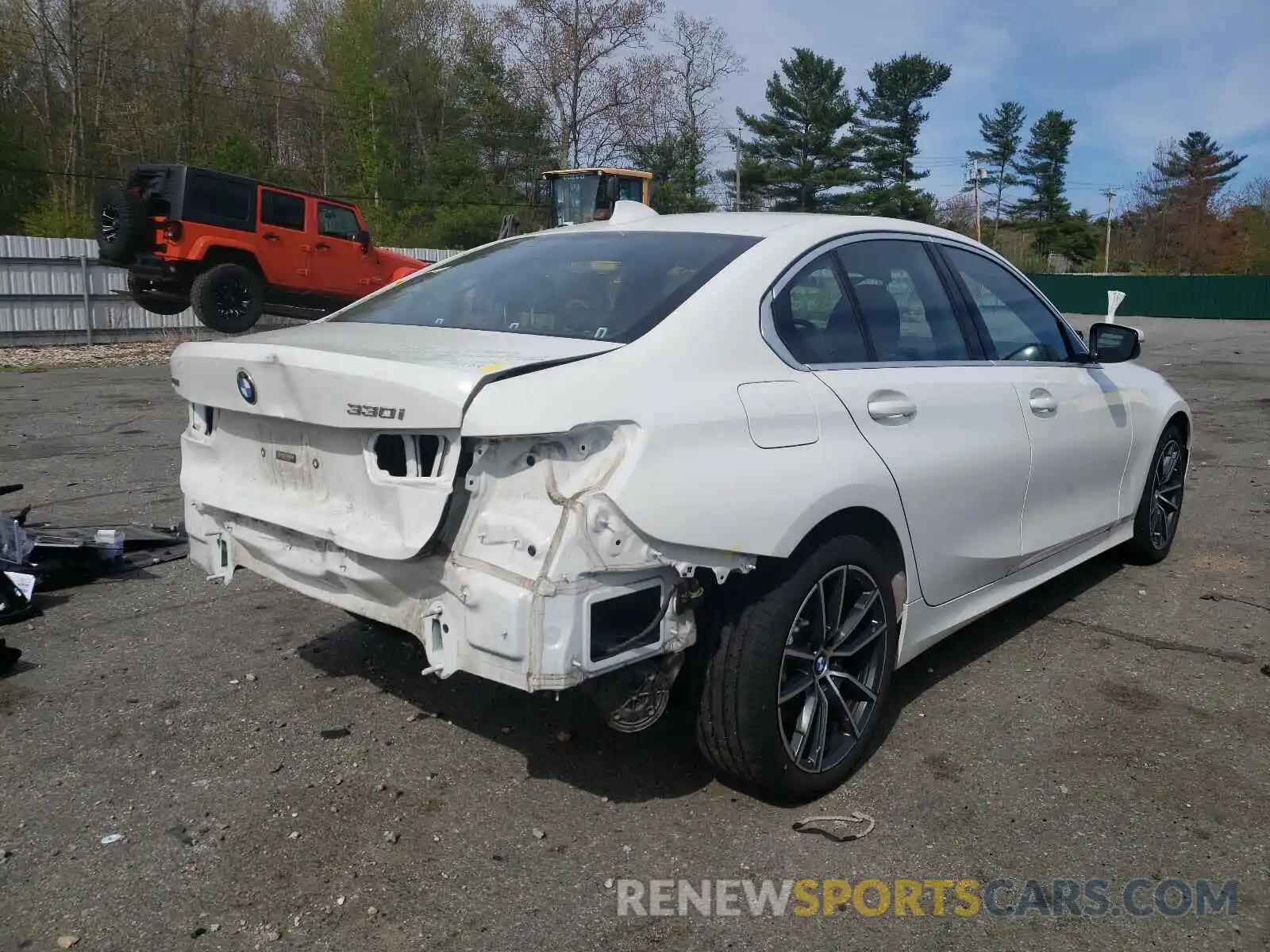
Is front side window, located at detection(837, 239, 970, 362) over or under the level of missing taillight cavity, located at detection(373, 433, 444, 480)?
over

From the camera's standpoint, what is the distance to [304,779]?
3.07 meters

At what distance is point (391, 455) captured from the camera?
2.65m

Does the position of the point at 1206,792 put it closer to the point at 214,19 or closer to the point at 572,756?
the point at 572,756

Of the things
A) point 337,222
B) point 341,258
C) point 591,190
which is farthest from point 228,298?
point 591,190

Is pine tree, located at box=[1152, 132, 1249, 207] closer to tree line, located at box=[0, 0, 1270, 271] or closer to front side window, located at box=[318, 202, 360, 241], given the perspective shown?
tree line, located at box=[0, 0, 1270, 271]

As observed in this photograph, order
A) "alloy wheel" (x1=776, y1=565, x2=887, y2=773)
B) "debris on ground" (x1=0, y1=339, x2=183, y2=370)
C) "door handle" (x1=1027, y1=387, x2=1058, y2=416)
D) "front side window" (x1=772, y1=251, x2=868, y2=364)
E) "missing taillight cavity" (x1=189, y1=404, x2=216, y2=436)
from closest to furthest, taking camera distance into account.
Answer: "alloy wheel" (x1=776, y1=565, x2=887, y2=773) < "front side window" (x1=772, y1=251, x2=868, y2=364) < "missing taillight cavity" (x1=189, y1=404, x2=216, y2=436) < "door handle" (x1=1027, y1=387, x2=1058, y2=416) < "debris on ground" (x1=0, y1=339, x2=183, y2=370)

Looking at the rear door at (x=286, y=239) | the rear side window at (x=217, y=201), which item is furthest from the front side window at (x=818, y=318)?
the rear door at (x=286, y=239)

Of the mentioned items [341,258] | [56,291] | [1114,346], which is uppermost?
[341,258]

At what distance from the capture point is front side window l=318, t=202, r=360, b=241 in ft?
56.4

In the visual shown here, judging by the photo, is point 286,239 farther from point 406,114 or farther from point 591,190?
point 406,114

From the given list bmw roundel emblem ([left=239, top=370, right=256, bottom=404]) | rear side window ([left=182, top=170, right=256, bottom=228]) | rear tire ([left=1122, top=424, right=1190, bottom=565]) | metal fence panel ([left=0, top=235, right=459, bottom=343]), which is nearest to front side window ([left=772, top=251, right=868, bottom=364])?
bmw roundel emblem ([left=239, top=370, right=256, bottom=404])

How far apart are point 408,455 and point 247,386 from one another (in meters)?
0.70

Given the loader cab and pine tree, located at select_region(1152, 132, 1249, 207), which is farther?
pine tree, located at select_region(1152, 132, 1249, 207)

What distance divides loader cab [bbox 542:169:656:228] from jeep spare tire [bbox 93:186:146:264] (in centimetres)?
760
